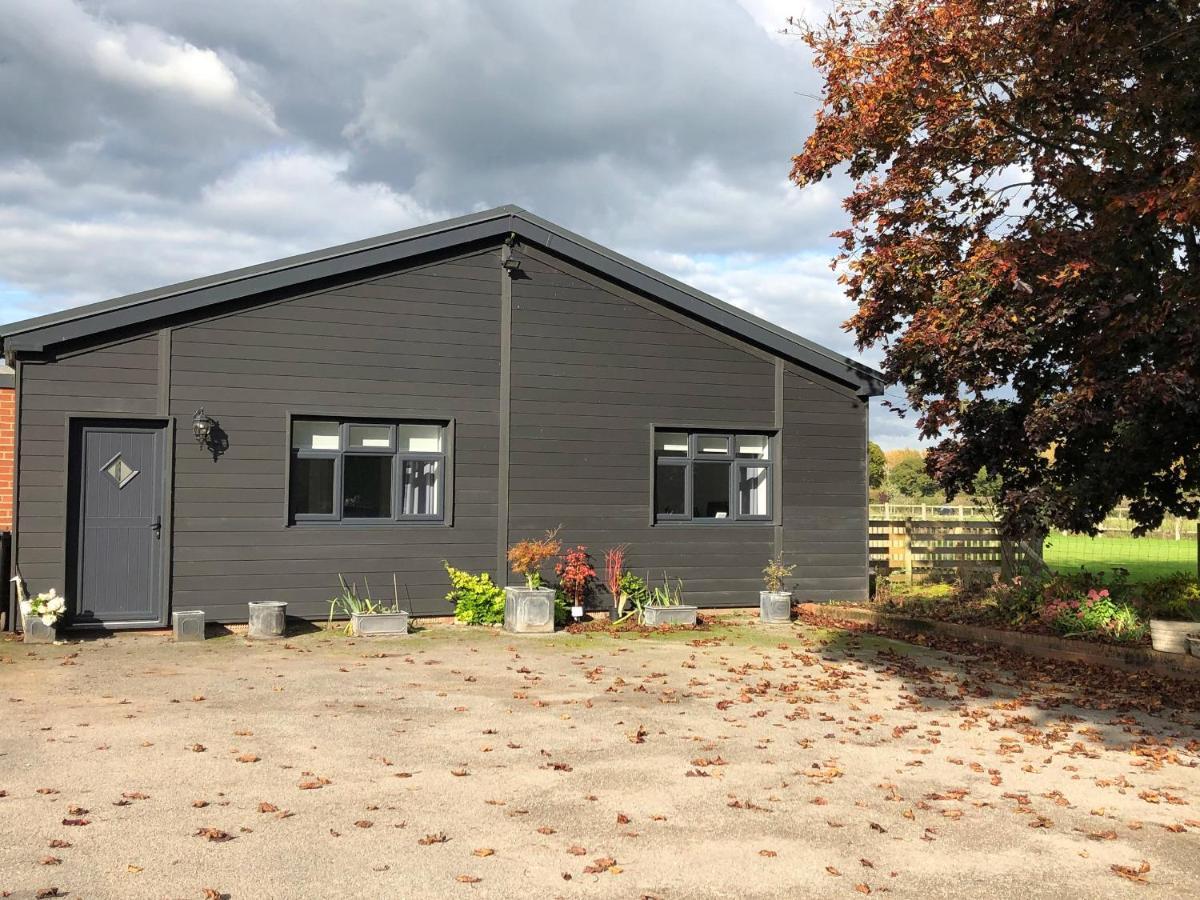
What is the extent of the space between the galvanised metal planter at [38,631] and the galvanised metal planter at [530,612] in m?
5.01

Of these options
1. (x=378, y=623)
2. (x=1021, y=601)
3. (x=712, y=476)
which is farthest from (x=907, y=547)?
(x=378, y=623)

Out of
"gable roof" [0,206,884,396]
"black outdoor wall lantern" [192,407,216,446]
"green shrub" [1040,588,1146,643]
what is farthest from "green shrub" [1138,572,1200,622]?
"black outdoor wall lantern" [192,407,216,446]

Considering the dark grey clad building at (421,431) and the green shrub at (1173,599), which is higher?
the dark grey clad building at (421,431)

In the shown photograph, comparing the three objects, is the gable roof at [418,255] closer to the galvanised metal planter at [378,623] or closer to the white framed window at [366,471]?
the white framed window at [366,471]

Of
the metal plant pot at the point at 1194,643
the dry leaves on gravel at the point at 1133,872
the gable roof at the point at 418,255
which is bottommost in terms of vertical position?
the dry leaves on gravel at the point at 1133,872

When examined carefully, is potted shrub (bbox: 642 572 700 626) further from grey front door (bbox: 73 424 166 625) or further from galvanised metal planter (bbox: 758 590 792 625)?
grey front door (bbox: 73 424 166 625)

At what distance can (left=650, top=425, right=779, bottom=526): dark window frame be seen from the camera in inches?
564

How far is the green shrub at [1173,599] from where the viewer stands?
1067 centimetres

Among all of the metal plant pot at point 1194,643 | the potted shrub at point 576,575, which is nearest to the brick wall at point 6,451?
the potted shrub at point 576,575

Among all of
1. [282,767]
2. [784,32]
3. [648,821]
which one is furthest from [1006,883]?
[784,32]

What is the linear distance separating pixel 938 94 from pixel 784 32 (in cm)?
275

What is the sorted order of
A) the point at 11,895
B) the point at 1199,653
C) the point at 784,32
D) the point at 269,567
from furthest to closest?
the point at 784,32
the point at 269,567
the point at 1199,653
the point at 11,895

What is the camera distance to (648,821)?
5.39 m

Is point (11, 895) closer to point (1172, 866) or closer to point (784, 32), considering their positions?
point (1172, 866)
